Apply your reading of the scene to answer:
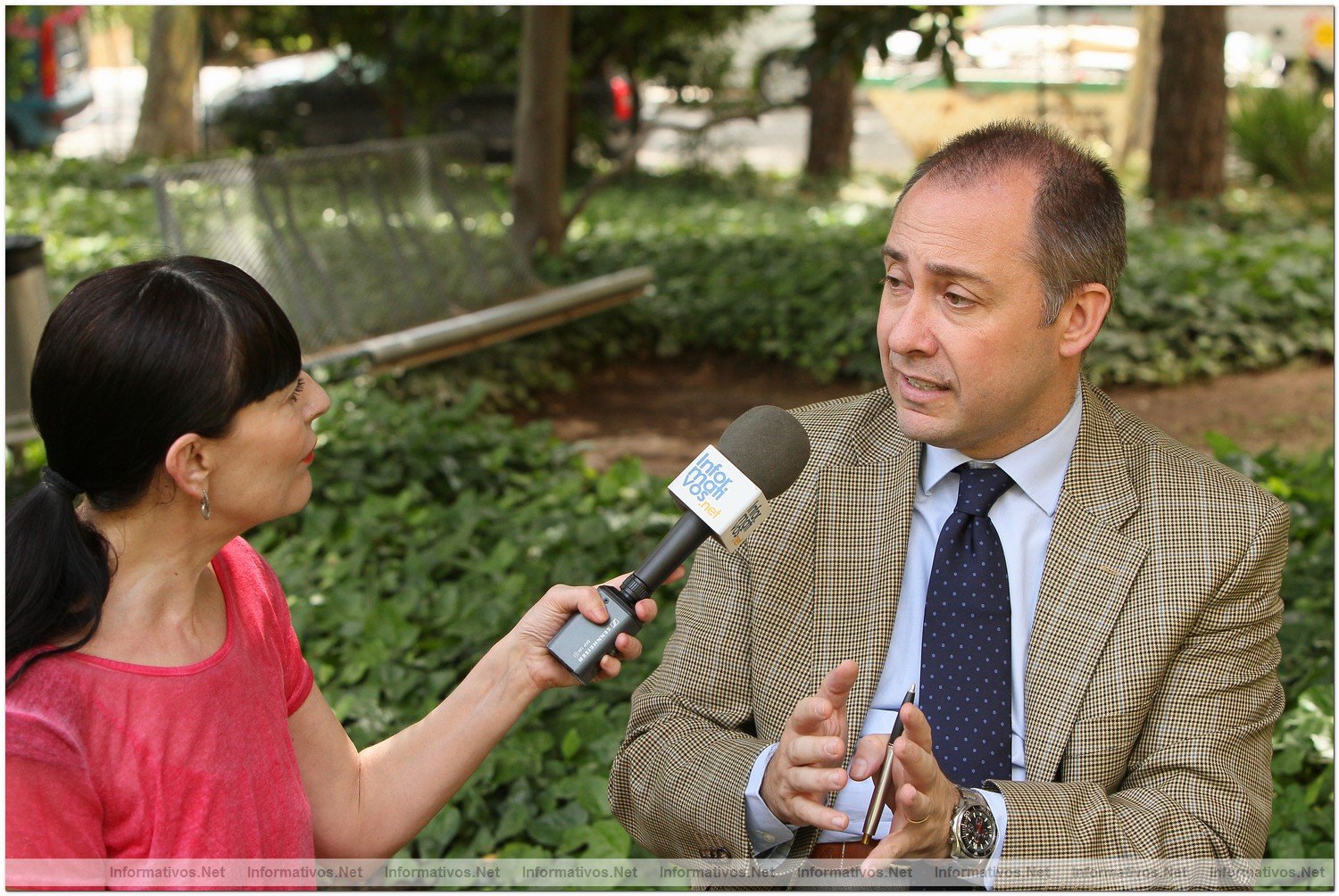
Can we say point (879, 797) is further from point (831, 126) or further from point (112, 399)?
point (831, 126)

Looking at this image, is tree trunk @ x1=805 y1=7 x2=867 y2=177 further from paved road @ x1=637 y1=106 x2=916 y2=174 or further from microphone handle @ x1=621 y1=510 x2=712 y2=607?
microphone handle @ x1=621 y1=510 x2=712 y2=607

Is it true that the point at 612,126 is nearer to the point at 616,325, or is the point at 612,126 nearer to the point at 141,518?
the point at 616,325

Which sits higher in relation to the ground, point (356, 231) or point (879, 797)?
point (879, 797)

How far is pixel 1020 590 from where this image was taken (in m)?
2.35

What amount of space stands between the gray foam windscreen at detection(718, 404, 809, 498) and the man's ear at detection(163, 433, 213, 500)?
69 centimetres

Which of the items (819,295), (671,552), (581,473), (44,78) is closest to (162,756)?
(671,552)

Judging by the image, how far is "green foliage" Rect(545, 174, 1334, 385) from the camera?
813 centimetres

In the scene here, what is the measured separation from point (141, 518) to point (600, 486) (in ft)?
11.9

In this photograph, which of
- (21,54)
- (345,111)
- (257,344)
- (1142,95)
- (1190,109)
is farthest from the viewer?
(345,111)

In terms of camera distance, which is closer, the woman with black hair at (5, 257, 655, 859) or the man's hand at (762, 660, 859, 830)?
the woman with black hair at (5, 257, 655, 859)

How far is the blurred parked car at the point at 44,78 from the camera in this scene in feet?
58.1

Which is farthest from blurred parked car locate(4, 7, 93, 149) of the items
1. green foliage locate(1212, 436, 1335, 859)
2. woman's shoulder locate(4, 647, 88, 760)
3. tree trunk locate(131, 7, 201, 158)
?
woman's shoulder locate(4, 647, 88, 760)

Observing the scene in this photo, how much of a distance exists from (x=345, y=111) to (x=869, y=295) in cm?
1127

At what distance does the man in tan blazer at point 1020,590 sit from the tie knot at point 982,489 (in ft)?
0.07
